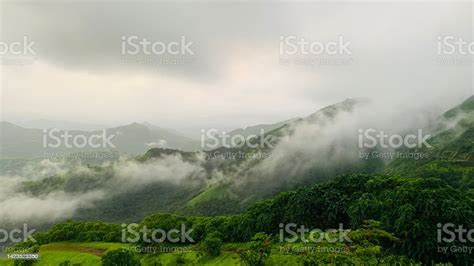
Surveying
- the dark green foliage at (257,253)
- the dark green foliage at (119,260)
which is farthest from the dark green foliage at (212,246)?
the dark green foliage at (257,253)

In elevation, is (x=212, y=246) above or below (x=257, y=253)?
below

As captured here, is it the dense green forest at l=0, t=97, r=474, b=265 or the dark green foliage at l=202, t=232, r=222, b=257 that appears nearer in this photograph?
the dense green forest at l=0, t=97, r=474, b=265

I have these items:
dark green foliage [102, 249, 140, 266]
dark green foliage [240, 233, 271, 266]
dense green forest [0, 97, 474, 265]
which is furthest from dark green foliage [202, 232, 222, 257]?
dark green foliage [240, 233, 271, 266]

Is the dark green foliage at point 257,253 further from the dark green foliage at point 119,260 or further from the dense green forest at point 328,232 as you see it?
the dark green foliage at point 119,260

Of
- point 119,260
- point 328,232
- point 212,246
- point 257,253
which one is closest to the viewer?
point 328,232

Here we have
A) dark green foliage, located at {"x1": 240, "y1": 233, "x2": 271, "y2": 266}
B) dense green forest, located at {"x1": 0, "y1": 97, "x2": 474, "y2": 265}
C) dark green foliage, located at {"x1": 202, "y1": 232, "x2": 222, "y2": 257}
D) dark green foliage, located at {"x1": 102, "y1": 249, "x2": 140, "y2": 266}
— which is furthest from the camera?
dark green foliage, located at {"x1": 202, "y1": 232, "x2": 222, "y2": 257}

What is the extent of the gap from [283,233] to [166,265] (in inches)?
1083

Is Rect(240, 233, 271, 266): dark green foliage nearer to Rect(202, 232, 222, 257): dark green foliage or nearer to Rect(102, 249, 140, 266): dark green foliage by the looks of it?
Rect(202, 232, 222, 257): dark green foliage

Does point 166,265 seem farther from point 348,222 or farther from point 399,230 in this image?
point 399,230

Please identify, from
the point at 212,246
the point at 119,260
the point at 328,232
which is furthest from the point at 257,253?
the point at 119,260

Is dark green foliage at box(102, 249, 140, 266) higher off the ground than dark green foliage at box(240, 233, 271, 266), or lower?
lower

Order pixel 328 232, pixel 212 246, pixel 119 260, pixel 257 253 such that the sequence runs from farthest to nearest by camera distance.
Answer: pixel 212 246
pixel 119 260
pixel 257 253
pixel 328 232

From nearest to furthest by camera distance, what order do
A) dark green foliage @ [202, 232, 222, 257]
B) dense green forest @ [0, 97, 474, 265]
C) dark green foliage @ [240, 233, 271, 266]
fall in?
dense green forest @ [0, 97, 474, 265]
dark green foliage @ [240, 233, 271, 266]
dark green foliage @ [202, 232, 222, 257]

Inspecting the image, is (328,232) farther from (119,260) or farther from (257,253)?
(119,260)
